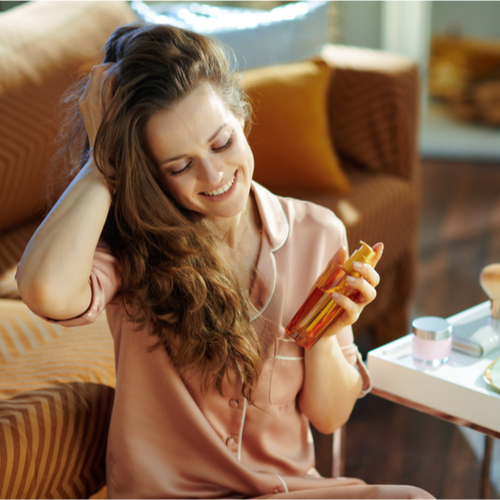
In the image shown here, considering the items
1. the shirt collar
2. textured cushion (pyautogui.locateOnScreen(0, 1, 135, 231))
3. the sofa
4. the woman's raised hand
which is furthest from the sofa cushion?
the woman's raised hand

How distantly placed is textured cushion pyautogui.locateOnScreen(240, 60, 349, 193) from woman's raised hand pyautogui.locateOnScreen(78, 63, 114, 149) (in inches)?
43.3

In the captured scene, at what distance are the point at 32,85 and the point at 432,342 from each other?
4.33 feet

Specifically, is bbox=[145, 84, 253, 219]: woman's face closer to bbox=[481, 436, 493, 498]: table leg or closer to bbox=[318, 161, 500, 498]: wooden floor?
bbox=[481, 436, 493, 498]: table leg

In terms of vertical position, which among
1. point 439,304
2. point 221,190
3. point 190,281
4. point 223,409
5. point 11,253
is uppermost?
point 221,190

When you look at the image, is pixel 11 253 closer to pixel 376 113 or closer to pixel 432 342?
pixel 432 342

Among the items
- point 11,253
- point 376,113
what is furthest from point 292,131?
point 11,253

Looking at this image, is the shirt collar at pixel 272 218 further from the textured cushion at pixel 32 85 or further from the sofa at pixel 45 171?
the textured cushion at pixel 32 85

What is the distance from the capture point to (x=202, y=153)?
0.87 metres

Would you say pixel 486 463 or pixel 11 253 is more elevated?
pixel 11 253

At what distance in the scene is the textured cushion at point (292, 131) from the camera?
1.99m

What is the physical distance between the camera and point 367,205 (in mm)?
2045

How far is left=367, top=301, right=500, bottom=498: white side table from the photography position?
3.13ft

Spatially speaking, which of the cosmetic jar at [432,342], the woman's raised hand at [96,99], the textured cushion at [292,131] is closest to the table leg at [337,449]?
the cosmetic jar at [432,342]

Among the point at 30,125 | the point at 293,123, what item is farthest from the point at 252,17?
the point at 30,125
